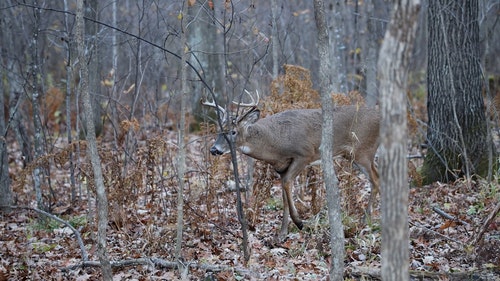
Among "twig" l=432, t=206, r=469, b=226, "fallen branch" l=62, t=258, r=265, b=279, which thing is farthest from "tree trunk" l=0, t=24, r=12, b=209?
"twig" l=432, t=206, r=469, b=226

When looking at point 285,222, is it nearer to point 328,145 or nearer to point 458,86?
point 328,145

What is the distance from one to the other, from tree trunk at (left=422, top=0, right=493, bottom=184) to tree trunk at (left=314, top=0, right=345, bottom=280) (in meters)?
4.20

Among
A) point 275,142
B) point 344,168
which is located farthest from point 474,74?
point 275,142

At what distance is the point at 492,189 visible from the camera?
862 centimetres

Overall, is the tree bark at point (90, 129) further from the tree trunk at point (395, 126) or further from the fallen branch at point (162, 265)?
the tree trunk at point (395, 126)

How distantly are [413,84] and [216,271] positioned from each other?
15.0 meters

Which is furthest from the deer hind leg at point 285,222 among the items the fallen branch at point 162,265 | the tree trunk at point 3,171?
the tree trunk at point 3,171

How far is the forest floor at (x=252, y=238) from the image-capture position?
6566 millimetres

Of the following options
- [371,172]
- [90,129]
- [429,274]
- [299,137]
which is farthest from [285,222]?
[90,129]

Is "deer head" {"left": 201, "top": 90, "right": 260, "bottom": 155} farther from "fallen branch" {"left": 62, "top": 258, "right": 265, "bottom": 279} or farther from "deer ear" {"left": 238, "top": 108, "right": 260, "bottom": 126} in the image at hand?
"fallen branch" {"left": 62, "top": 258, "right": 265, "bottom": 279}

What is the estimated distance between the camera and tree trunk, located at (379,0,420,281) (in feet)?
13.1

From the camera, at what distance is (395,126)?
405cm

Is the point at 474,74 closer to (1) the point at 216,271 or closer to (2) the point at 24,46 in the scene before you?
(1) the point at 216,271

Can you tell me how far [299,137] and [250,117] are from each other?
2.53 ft
